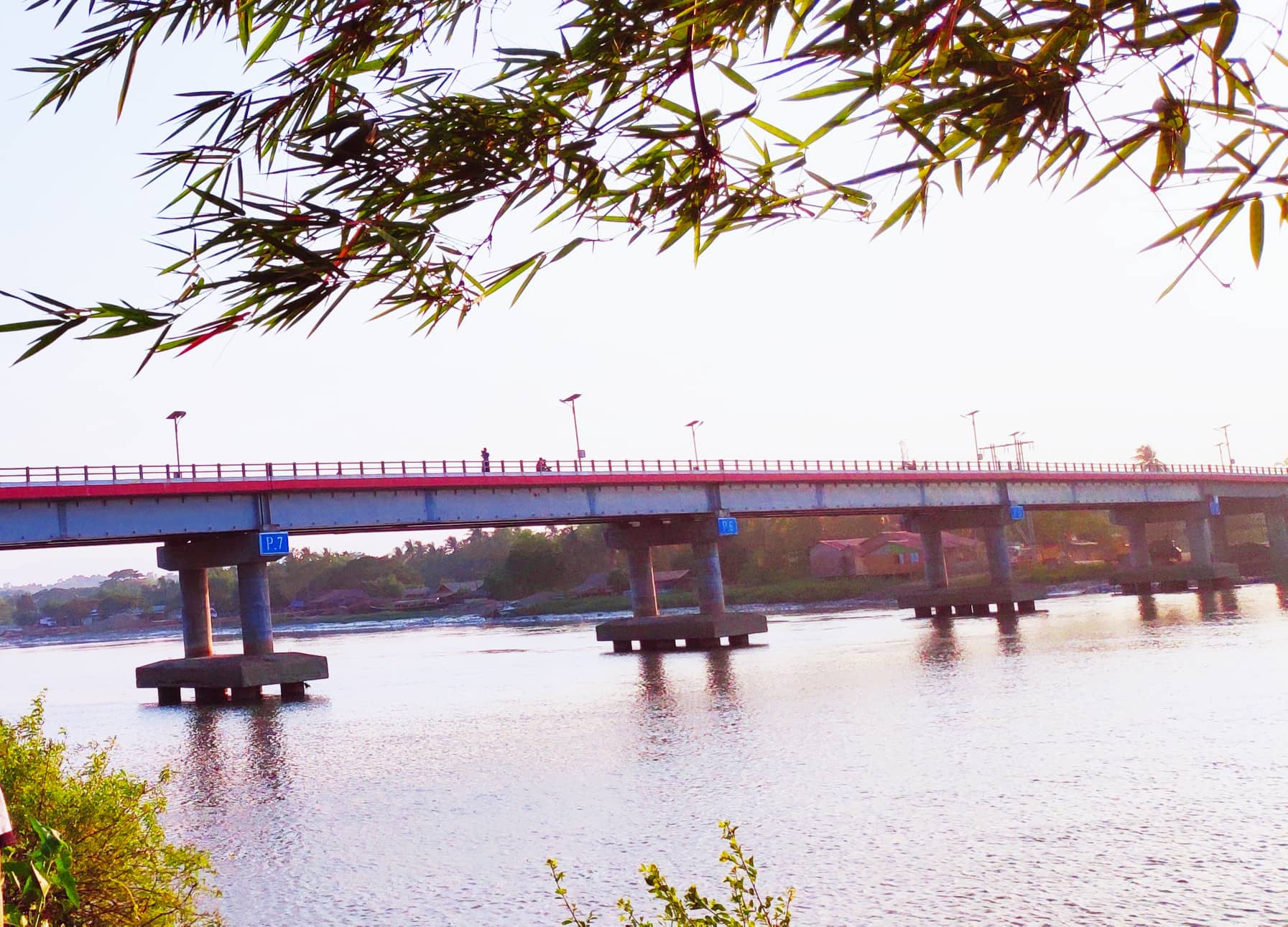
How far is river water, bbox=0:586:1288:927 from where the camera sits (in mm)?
14078

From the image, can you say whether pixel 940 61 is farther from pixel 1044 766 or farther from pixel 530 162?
pixel 1044 766

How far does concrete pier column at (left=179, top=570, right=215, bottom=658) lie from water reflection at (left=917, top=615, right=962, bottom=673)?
32.0 m

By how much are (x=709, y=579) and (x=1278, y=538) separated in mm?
68129

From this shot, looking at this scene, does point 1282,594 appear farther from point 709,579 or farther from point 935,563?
point 709,579

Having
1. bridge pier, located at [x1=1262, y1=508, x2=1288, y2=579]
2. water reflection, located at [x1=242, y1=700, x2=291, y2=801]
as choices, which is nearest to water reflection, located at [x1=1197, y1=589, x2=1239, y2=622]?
bridge pier, located at [x1=1262, y1=508, x2=1288, y2=579]

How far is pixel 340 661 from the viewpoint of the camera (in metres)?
79.4

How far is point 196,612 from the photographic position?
5444cm

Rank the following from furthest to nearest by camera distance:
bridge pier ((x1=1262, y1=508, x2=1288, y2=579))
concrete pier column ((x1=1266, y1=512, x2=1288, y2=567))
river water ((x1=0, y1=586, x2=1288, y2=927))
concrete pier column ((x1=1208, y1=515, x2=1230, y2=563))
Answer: concrete pier column ((x1=1208, y1=515, x2=1230, y2=563)), concrete pier column ((x1=1266, y1=512, x2=1288, y2=567)), bridge pier ((x1=1262, y1=508, x2=1288, y2=579)), river water ((x1=0, y1=586, x2=1288, y2=927))

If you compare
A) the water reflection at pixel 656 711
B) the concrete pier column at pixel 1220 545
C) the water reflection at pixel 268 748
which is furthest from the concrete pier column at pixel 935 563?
the water reflection at pixel 268 748

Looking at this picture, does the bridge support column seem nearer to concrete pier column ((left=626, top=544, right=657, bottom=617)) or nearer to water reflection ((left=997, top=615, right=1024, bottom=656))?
water reflection ((left=997, top=615, right=1024, bottom=656))

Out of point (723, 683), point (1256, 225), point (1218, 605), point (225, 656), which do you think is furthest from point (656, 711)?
point (1218, 605)

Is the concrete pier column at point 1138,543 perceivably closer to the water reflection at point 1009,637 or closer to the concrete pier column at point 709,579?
the water reflection at point 1009,637

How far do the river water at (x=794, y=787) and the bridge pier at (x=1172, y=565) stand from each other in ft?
169

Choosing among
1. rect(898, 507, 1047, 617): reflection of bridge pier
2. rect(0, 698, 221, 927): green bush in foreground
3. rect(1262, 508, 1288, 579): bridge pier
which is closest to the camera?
rect(0, 698, 221, 927): green bush in foreground
